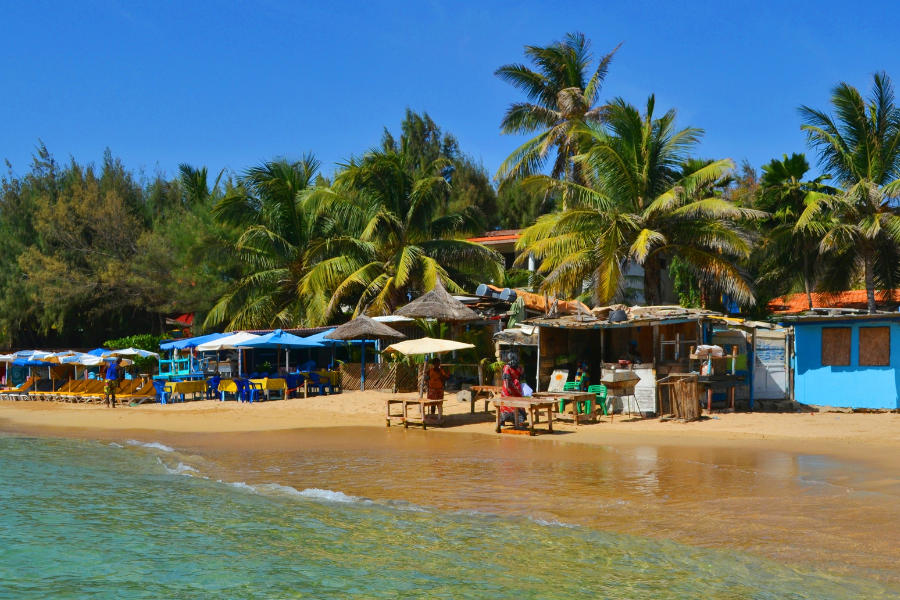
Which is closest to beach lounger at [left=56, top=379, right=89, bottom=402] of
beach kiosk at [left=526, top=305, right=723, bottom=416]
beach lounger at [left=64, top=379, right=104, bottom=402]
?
beach lounger at [left=64, top=379, right=104, bottom=402]

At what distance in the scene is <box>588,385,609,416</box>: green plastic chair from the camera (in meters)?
17.0

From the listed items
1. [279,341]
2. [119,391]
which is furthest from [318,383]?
[119,391]

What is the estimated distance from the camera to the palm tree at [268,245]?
97.3 feet

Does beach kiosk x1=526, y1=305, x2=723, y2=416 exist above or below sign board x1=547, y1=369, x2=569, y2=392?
above

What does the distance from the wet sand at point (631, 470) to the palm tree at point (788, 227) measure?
9.72m

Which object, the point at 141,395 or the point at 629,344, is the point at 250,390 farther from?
the point at 629,344

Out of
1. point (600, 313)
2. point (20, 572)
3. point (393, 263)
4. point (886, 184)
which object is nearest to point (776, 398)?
point (600, 313)

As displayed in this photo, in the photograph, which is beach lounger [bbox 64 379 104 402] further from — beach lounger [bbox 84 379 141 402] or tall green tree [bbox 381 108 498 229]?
tall green tree [bbox 381 108 498 229]

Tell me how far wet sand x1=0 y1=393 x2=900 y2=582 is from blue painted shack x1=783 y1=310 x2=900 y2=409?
1.40 meters

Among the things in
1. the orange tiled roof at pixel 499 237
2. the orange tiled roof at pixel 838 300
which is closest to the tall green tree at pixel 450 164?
the orange tiled roof at pixel 499 237

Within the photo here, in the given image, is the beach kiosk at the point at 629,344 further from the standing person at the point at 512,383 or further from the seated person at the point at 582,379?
the standing person at the point at 512,383

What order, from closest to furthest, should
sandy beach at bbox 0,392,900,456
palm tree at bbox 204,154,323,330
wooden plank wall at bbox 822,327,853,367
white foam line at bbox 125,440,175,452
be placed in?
sandy beach at bbox 0,392,900,456
white foam line at bbox 125,440,175,452
wooden plank wall at bbox 822,327,853,367
palm tree at bbox 204,154,323,330

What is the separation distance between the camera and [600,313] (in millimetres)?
18594

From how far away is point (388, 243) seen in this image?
28.8 metres
